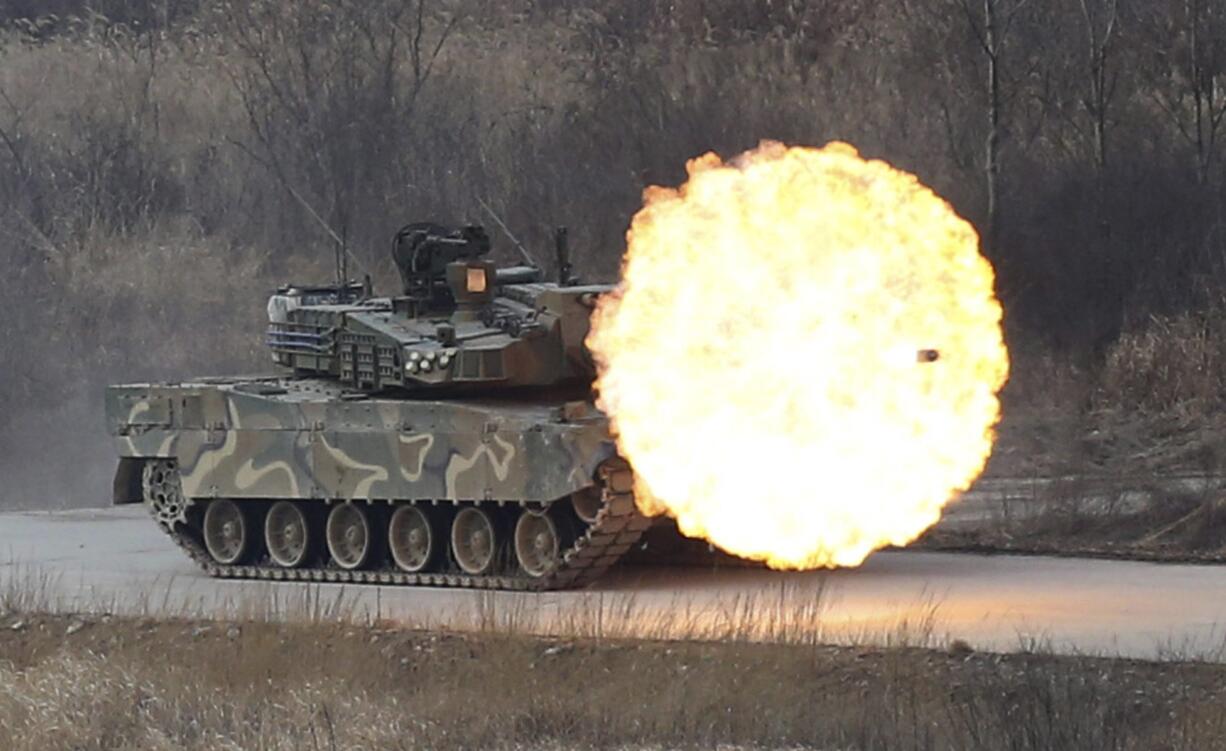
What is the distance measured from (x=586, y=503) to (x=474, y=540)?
146 centimetres

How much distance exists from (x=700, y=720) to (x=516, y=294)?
8523 millimetres

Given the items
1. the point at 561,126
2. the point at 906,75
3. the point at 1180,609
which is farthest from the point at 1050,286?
the point at 1180,609

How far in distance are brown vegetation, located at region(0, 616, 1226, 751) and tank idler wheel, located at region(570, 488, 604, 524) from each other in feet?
9.83

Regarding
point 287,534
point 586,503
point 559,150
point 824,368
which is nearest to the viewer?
point 824,368

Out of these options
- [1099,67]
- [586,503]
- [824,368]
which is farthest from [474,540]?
[1099,67]

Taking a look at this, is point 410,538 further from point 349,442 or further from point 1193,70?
point 1193,70

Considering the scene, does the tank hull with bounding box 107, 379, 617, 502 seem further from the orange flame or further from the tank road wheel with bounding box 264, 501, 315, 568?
the orange flame

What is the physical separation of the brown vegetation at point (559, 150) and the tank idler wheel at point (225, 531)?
921cm

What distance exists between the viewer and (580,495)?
2105 cm

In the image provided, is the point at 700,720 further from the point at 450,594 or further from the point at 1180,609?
the point at 450,594

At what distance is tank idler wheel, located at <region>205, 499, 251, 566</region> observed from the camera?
2384cm

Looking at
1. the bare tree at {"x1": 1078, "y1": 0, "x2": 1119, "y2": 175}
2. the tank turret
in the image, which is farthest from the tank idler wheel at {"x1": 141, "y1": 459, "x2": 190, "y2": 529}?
the bare tree at {"x1": 1078, "y1": 0, "x2": 1119, "y2": 175}

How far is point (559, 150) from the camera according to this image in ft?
132

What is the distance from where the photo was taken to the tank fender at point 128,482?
25094 mm
